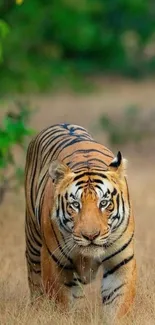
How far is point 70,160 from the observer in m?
7.39

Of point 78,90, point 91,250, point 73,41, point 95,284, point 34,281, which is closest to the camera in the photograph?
point 91,250

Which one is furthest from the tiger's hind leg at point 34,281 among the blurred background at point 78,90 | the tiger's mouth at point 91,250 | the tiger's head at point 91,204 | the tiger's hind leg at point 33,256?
the tiger's mouth at point 91,250

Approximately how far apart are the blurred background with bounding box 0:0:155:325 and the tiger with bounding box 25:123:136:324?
1.04 ft

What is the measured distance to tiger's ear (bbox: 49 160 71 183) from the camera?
7.08 meters

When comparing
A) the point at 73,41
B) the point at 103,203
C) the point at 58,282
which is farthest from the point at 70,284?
the point at 73,41

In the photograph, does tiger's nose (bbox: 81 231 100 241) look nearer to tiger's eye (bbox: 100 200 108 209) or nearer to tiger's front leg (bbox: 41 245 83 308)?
tiger's eye (bbox: 100 200 108 209)

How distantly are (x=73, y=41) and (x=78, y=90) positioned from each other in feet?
9.50

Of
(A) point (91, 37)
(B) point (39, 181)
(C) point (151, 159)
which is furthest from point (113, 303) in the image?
(A) point (91, 37)

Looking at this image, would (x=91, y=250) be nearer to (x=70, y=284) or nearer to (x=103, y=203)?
(x=103, y=203)

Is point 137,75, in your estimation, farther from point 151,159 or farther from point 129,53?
point 151,159

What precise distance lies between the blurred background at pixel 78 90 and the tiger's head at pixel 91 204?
63 cm

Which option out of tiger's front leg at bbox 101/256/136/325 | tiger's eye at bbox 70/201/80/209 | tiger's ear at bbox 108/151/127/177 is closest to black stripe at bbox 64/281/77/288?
tiger's front leg at bbox 101/256/136/325

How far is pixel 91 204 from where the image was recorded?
22.2 ft

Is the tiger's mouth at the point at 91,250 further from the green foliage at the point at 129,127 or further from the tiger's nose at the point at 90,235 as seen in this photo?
the green foliage at the point at 129,127
